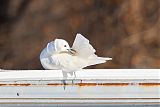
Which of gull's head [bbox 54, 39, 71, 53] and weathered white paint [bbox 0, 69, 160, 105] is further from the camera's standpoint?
gull's head [bbox 54, 39, 71, 53]

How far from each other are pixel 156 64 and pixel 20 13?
116cm

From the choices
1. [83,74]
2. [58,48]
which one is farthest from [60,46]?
[83,74]

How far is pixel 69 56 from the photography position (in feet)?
4.46

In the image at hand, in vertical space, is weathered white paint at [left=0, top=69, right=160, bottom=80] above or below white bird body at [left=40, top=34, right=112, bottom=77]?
below

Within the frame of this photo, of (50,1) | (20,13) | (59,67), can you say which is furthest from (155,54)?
(59,67)

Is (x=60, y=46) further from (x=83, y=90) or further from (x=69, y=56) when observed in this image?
(x=83, y=90)

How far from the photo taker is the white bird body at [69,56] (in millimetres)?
1338

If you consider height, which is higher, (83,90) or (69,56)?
(69,56)

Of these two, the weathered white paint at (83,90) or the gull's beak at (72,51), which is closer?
the weathered white paint at (83,90)

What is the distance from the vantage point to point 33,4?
3.51 m

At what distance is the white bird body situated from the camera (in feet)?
4.39

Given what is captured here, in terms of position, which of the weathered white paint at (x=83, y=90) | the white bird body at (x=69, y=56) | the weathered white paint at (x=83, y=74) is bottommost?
the weathered white paint at (x=83, y=90)

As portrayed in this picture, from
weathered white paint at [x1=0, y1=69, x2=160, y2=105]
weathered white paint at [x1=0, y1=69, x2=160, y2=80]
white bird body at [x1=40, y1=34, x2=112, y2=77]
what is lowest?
weathered white paint at [x1=0, y1=69, x2=160, y2=105]

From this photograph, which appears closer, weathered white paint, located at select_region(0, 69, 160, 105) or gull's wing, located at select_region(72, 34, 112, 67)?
weathered white paint, located at select_region(0, 69, 160, 105)
